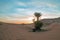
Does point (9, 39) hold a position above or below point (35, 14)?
below

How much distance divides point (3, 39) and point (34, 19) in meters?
17.2

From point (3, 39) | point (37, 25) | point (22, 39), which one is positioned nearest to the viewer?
point (3, 39)

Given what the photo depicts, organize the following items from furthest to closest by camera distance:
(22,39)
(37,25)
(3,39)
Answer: (37,25) → (22,39) → (3,39)

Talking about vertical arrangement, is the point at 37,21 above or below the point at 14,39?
above

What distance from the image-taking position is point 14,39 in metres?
18.3

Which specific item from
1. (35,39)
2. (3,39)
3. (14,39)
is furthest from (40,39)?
(3,39)

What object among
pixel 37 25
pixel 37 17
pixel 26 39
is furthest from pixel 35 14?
pixel 26 39

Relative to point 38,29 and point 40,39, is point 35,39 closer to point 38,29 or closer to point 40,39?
point 40,39

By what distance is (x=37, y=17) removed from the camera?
3475cm

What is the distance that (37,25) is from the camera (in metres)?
32.8

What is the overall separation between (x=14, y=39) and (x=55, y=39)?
5.46m

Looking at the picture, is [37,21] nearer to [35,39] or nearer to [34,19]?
[34,19]

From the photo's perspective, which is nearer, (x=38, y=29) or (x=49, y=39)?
(x=49, y=39)

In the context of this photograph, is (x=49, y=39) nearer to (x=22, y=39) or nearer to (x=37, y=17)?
(x=22, y=39)
